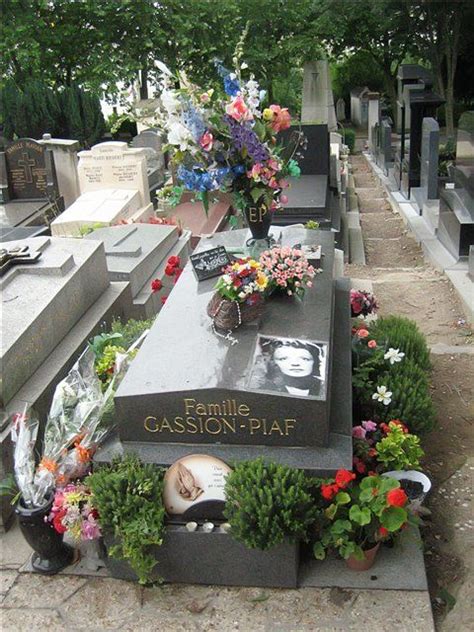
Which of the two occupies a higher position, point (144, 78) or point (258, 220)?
point (144, 78)

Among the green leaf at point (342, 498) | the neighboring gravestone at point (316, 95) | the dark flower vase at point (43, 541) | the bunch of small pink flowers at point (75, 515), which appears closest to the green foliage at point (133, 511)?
the bunch of small pink flowers at point (75, 515)

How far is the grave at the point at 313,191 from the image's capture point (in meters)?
9.40

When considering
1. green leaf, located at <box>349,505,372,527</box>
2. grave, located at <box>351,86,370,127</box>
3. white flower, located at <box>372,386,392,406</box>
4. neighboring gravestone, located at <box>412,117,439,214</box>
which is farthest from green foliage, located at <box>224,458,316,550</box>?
grave, located at <box>351,86,370,127</box>

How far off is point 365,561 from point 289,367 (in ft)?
3.52

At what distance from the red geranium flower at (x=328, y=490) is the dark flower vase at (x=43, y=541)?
143 centimetres

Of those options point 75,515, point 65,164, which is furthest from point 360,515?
point 65,164

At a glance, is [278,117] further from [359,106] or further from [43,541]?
[359,106]

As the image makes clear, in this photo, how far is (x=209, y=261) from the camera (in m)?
4.73

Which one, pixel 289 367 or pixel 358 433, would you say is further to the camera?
pixel 358 433

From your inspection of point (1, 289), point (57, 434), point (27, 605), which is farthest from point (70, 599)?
point (1, 289)

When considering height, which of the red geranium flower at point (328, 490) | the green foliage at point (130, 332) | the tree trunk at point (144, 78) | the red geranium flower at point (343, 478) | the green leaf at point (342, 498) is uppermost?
the tree trunk at point (144, 78)

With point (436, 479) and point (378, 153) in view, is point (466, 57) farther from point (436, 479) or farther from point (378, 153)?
point (436, 479)

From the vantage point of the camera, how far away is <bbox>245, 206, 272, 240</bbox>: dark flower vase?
15.2ft

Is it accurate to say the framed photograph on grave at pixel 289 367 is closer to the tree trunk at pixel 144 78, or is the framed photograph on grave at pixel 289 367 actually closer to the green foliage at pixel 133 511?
the green foliage at pixel 133 511
